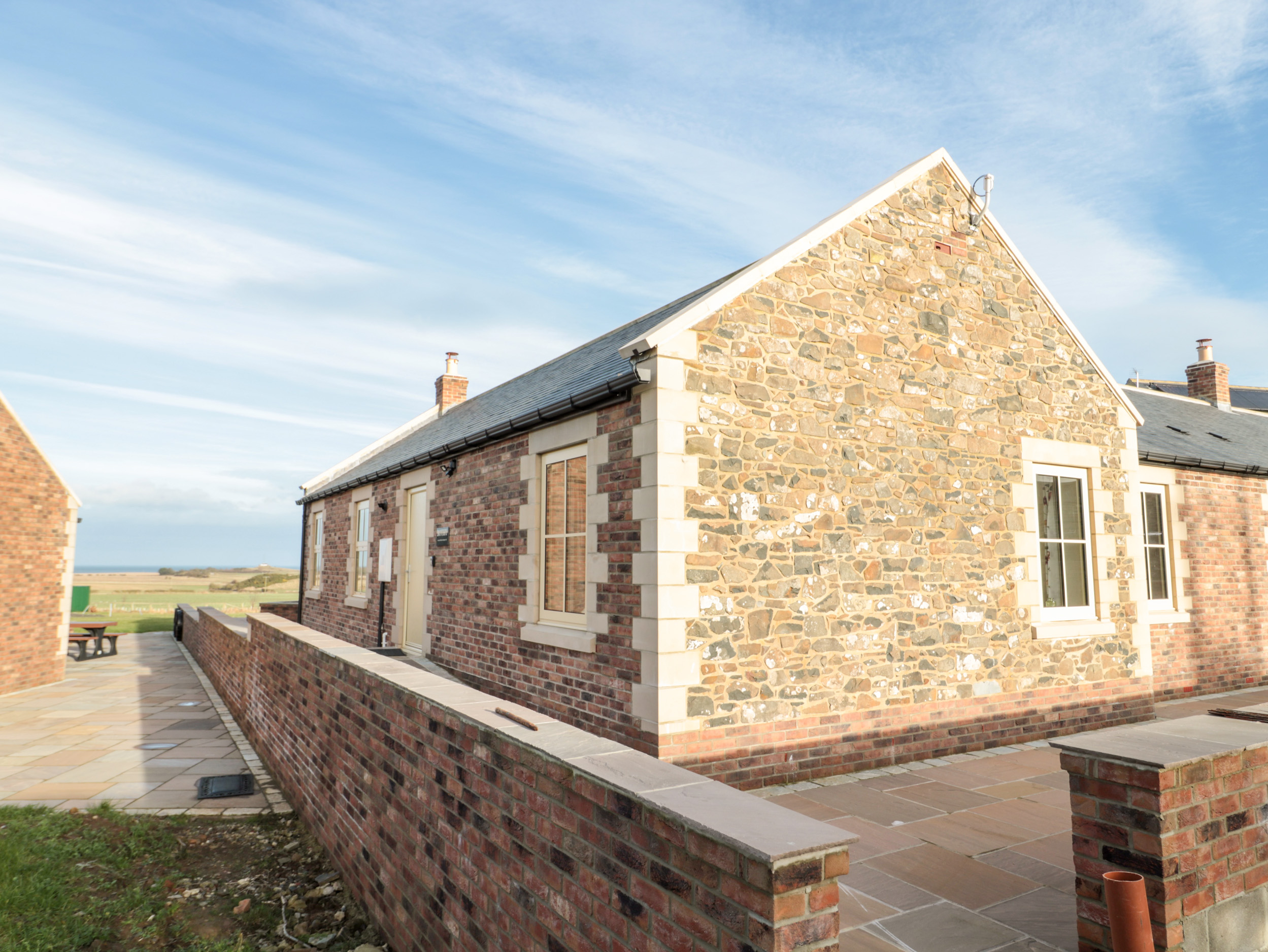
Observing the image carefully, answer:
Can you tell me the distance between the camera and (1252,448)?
13852 millimetres

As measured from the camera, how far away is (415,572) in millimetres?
12547

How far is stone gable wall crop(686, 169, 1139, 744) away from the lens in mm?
6672

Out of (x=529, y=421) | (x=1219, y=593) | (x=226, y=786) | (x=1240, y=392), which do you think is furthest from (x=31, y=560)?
(x=1240, y=392)

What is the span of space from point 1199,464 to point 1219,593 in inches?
82.2

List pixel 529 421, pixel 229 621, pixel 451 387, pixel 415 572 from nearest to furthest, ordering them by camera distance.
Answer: pixel 529 421 → pixel 415 572 → pixel 229 621 → pixel 451 387

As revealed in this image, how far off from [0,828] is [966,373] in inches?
397

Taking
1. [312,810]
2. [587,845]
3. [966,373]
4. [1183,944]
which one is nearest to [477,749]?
[587,845]

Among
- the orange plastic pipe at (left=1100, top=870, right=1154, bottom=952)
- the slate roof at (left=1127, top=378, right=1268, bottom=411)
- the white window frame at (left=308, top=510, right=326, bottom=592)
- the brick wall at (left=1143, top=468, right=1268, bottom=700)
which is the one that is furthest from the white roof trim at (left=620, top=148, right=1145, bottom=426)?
the slate roof at (left=1127, top=378, right=1268, bottom=411)

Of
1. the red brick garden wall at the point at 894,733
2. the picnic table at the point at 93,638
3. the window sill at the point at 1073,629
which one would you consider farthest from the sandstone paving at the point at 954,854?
the picnic table at the point at 93,638

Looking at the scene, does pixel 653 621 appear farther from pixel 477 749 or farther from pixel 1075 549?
pixel 1075 549

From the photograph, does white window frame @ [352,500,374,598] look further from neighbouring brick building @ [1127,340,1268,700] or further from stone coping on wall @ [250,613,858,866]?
neighbouring brick building @ [1127,340,1268,700]

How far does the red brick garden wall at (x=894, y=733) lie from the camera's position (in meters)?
6.39

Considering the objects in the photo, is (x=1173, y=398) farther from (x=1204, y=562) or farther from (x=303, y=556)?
(x=303, y=556)

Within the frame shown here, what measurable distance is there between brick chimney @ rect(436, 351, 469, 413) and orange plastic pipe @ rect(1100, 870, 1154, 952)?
61.9 ft
